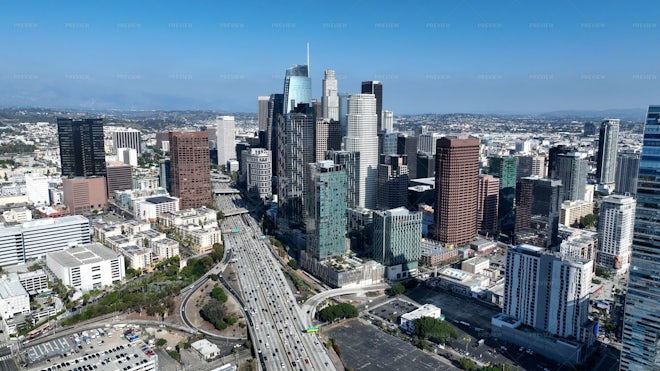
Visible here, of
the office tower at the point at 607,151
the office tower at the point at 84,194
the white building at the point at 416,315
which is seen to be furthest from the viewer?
the office tower at the point at 607,151

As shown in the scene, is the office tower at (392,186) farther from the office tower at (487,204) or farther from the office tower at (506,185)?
the office tower at (506,185)

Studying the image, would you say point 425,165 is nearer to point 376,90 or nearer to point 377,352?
point 376,90

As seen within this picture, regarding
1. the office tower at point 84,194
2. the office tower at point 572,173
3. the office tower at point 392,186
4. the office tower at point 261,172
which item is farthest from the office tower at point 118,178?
the office tower at point 572,173

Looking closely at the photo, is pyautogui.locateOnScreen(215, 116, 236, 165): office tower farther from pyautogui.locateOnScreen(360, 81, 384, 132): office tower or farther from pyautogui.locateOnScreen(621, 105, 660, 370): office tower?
pyautogui.locateOnScreen(621, 105, 660, 370): office tower

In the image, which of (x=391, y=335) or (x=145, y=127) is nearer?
(x=391, y=335)

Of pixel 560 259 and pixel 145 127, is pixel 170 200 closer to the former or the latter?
pixel 560 259

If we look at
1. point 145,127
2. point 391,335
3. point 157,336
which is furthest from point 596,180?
point 145,127

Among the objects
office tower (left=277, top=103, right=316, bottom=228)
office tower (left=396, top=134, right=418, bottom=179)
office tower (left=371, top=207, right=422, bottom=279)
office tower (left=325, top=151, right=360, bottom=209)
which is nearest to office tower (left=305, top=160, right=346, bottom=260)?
office tower (left=371, top=207, right=422, bottom=279)
